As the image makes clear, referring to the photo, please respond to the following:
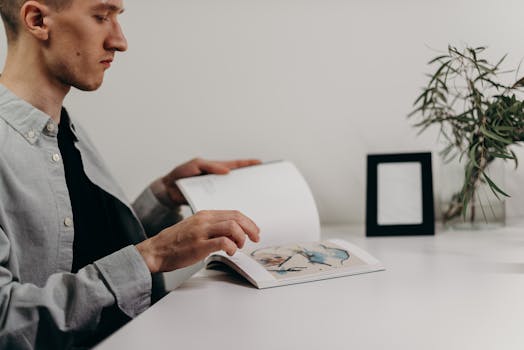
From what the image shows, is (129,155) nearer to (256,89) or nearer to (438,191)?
(256,89)

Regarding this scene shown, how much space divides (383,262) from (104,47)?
632 millimetres

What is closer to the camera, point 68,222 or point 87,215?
point 68,222

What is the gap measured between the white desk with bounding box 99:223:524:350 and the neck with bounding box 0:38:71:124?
42 centimetres

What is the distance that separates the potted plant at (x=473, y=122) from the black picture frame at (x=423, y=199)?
0.19 ft

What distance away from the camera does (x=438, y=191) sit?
1578mm

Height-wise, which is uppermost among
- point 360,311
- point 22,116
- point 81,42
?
point 81,42

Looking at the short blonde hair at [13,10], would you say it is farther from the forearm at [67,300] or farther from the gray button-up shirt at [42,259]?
the forearm at [67,300]

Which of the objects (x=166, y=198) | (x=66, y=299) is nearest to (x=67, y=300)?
(x=66, y=299)

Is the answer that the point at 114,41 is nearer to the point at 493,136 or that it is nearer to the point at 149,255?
the point at 149,255

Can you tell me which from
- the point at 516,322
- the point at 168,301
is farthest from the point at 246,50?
the point at 516,322

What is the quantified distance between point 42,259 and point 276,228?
0.44m

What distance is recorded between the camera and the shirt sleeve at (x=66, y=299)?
85 cm

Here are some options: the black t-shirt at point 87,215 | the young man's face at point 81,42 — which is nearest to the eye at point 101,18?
the young man's face at point 81,42

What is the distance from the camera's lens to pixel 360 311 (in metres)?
0.85
